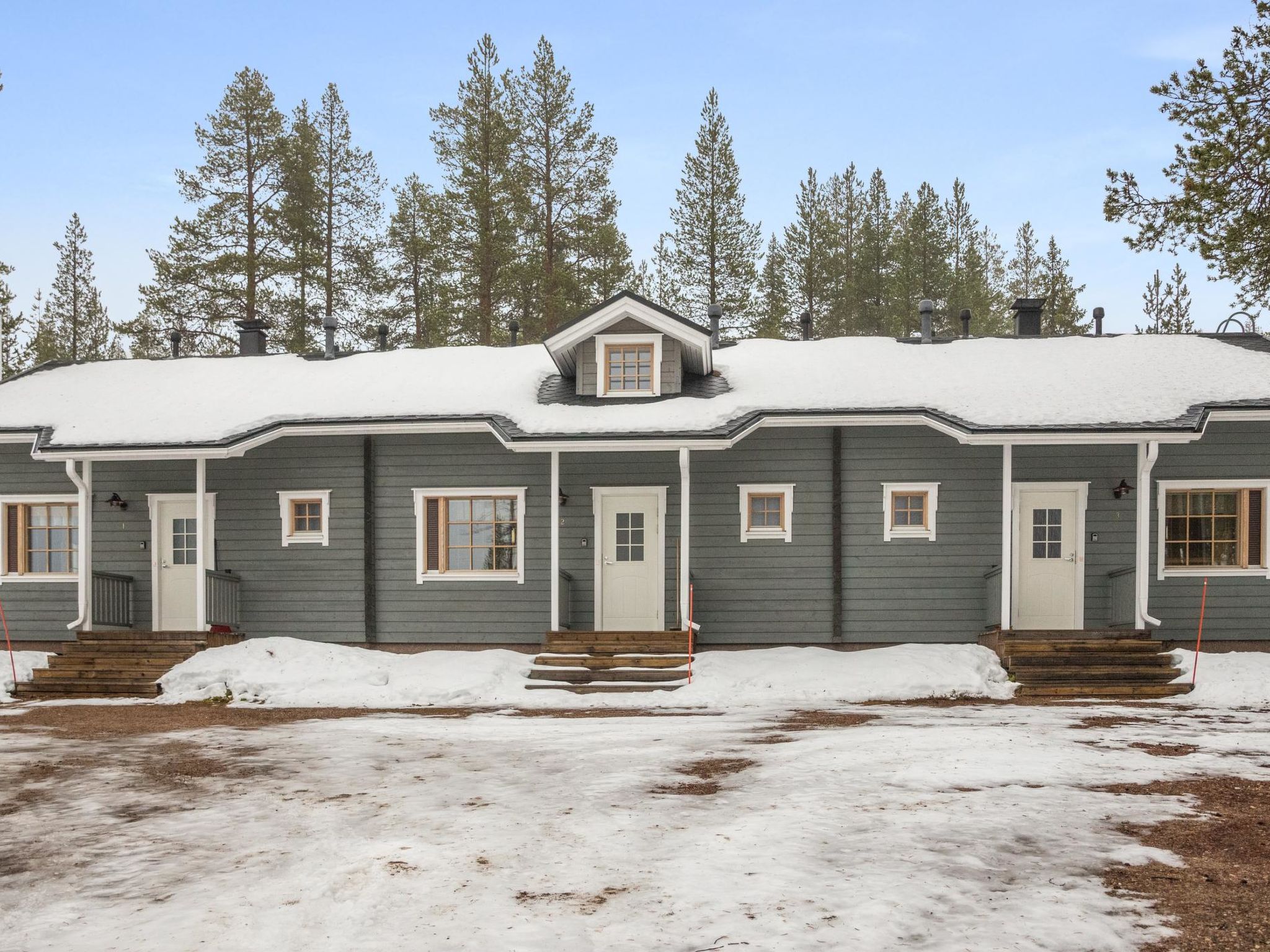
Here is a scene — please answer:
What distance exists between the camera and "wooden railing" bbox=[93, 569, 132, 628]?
14.1 meters

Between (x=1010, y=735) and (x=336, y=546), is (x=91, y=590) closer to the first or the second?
(x=336, y=546)

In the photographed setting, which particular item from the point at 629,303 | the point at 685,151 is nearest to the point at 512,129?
the point at 685,151

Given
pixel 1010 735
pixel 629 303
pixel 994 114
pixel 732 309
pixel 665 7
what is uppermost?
pixel 665 7

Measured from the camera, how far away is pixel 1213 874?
4762mm

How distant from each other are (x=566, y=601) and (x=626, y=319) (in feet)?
14.0

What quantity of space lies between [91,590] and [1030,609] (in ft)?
43.7

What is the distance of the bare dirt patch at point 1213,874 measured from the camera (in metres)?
4.04

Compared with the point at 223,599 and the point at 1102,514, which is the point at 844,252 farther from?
the point at 223,599

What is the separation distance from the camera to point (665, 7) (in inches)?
939

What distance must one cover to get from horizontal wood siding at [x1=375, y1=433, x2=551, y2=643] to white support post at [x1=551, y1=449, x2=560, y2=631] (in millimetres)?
519

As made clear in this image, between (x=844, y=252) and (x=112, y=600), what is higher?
(x=844, y=252)

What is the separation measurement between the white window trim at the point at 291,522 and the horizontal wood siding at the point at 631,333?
162 inches

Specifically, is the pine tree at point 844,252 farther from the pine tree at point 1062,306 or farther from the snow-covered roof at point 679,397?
the snow-covered roof at point 679,397

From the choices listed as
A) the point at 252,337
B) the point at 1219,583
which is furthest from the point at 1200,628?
the point at 252,337
